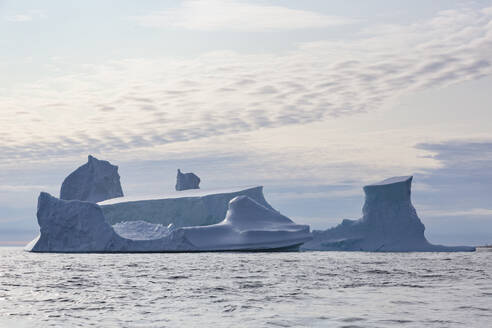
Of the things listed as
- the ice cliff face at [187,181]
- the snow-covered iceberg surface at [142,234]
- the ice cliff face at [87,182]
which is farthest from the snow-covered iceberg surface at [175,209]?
the ice cliff face at [187,181]

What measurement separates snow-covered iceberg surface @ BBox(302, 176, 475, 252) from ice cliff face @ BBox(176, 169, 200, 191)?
1367 centimetres

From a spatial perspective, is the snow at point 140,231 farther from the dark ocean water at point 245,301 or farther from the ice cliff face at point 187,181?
the dark ocean water at point 245,301

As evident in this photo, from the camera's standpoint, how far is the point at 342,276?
20953 millimetres

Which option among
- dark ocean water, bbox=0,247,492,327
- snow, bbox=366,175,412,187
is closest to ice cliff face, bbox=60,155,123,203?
snow, bbox=366,175,412,187

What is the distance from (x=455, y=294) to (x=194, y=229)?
2244 centimetres

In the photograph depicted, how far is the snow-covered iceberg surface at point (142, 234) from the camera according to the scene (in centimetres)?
3556

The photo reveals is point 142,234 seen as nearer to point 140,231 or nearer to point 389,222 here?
point 140,231

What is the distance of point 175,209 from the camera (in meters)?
42.8

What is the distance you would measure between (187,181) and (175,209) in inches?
322

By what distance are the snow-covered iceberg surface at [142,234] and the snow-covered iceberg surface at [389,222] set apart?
6.77m

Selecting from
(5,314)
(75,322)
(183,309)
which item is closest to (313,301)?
(183,309)

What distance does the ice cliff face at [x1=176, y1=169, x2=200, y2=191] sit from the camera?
166ft

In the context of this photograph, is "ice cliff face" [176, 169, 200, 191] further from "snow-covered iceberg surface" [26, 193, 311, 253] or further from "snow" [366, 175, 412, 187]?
"snow" [366, 175, 412, 187]

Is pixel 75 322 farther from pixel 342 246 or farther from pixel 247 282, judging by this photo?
pixel 342 246
